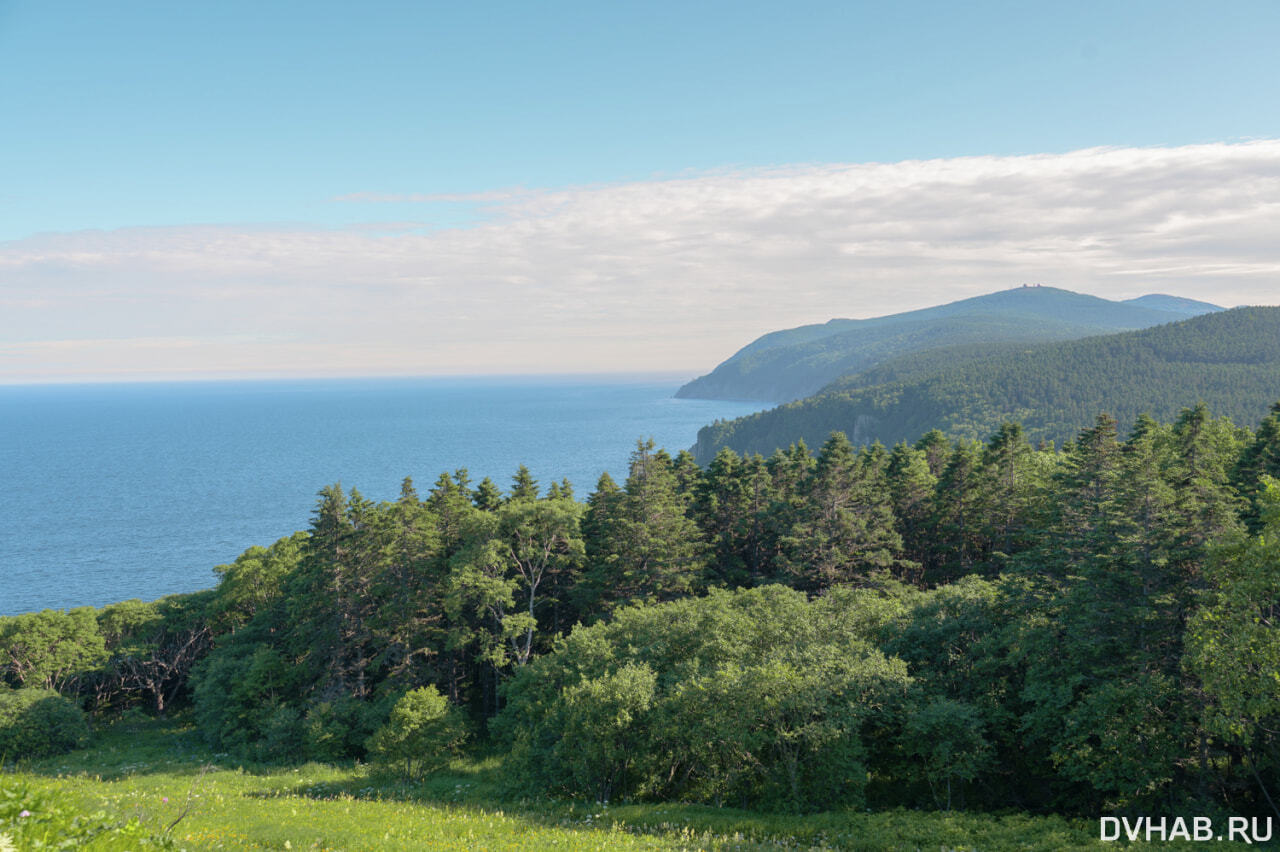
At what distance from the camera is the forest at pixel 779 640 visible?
2059 cm

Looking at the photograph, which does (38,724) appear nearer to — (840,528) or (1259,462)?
(840,528)

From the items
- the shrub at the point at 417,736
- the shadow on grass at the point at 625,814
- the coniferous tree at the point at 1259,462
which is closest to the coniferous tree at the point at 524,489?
the shrub at the point at 417,736

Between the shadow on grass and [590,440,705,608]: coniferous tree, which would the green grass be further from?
[590,440,705,608]: coniferous tree

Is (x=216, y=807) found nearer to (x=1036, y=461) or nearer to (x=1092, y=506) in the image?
(x=1092, y=506)

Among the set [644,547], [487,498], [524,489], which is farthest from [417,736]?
[487,498]

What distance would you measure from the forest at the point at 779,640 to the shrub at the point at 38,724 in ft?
0.50

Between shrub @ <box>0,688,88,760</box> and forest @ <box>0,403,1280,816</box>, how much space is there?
0.50 feet

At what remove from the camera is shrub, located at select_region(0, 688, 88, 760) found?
132ft

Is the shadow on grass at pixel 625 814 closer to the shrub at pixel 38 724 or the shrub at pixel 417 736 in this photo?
the shrub at pixel 417 736

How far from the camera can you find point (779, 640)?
27.2 m

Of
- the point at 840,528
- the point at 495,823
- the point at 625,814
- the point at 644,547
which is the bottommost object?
the point at 625,814

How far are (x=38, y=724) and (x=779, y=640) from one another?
1920 inches

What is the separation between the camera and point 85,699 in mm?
49969

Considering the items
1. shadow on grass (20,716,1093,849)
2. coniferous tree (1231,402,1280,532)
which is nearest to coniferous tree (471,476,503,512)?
shadow on grass (20,716,1093,849)
